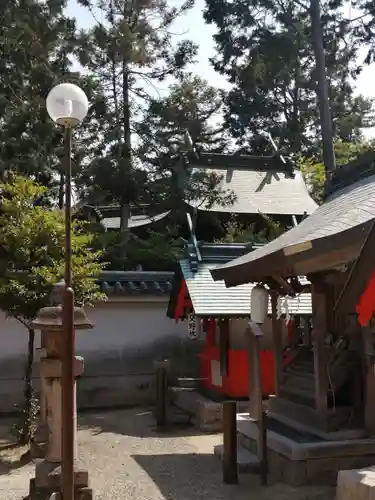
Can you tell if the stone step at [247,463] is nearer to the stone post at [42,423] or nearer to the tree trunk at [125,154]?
the stone post at [42,423]

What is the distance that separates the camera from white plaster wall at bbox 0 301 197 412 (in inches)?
484

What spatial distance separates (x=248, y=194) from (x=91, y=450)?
1243 cm

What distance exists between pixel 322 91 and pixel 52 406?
50.2 feet

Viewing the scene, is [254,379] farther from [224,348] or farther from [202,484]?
[224,348]

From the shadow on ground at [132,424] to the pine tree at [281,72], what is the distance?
47.5 ft

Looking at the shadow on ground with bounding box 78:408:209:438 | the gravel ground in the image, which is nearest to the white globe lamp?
the gravel ground

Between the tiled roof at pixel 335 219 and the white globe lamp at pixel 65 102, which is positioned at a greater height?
the white globe lamp at pixel 65 102

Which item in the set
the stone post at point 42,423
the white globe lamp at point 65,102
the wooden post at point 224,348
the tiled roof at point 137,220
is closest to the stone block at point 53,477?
the stone post at point 42,423

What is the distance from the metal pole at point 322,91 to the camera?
18.3 meters

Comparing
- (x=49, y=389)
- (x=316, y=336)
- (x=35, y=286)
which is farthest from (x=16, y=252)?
(x=316, y=336)

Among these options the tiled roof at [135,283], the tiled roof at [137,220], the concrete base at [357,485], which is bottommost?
the concrete base at [357,485]

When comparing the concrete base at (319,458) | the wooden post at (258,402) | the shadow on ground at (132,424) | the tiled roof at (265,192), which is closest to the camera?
the concrete base at (319,458)

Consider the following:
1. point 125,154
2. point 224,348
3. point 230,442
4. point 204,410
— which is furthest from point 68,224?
point 125,154

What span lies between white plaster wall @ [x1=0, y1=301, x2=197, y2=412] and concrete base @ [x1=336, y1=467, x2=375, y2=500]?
907 centimetres
